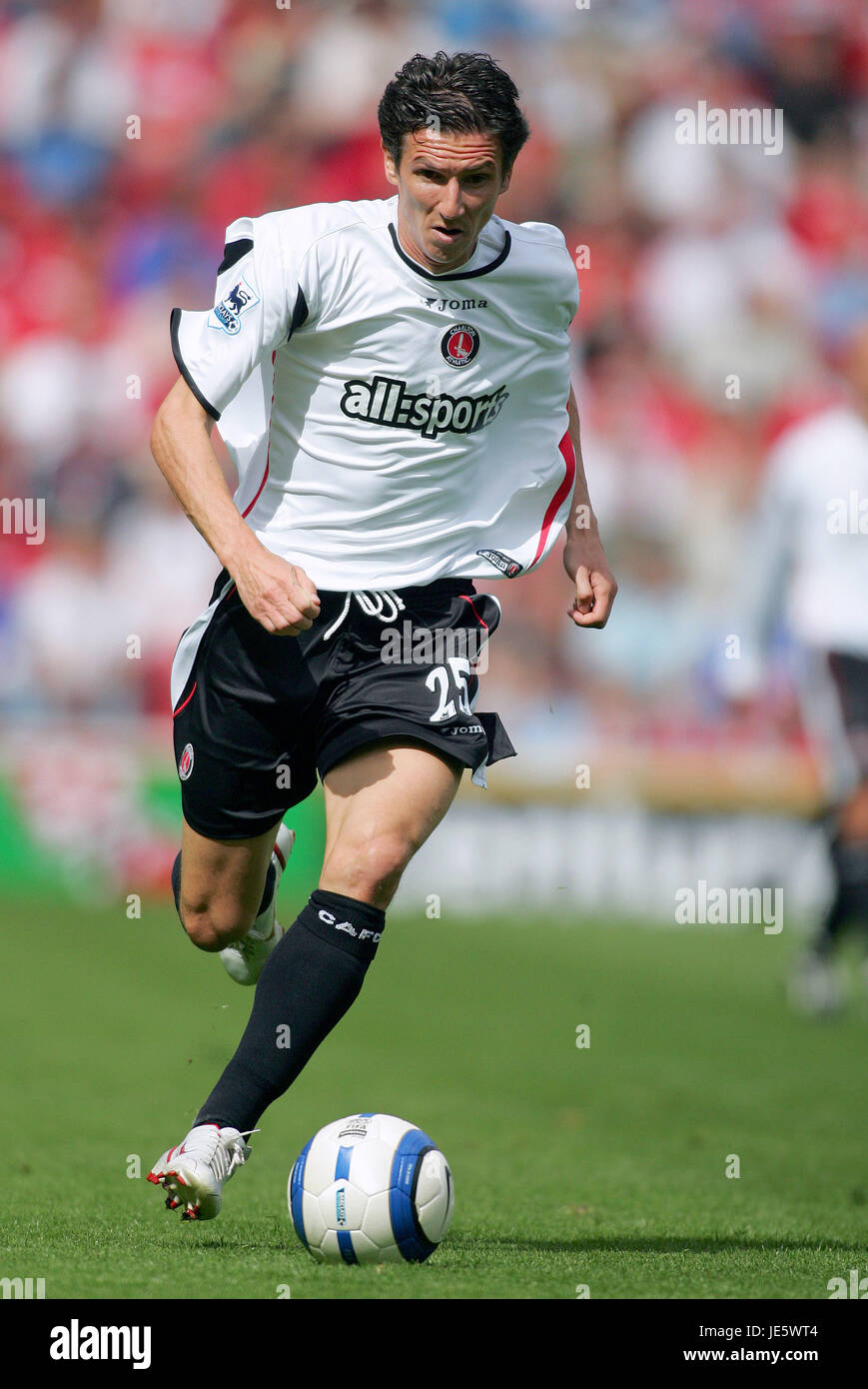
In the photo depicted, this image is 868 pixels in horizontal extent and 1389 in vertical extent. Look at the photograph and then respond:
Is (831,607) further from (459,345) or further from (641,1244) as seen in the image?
(641,1244)

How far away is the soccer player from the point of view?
3.90 m

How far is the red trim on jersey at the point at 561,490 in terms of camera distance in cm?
459

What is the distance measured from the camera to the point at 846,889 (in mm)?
8469

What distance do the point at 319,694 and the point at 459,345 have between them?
0.85 metres

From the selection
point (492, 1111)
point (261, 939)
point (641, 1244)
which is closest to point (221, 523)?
point (261, 939)

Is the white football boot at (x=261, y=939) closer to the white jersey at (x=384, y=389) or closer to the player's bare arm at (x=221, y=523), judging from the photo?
the white jersey at (x=384, y=389)

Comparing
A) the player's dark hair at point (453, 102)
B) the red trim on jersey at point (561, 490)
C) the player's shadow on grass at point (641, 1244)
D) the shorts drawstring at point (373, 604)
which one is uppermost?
the player's dark hair at point (453, 102)

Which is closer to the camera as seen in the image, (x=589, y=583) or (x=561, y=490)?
(x=589, y=583)

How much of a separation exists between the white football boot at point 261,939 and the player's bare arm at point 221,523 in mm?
1424

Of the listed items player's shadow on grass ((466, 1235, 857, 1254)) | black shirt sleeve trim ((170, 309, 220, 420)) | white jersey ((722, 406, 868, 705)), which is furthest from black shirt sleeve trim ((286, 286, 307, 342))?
white jersey ((722, 406, 868, 705))

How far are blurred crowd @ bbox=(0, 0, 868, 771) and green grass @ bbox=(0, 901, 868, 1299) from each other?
310 cm

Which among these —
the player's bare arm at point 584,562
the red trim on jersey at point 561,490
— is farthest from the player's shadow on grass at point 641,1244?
the red trim on jersey at point 561,490

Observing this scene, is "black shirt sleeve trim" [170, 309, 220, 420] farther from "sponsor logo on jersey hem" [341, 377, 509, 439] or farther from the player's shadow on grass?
the player's shadow on grass
